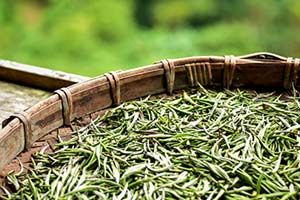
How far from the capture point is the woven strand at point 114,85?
1.43 metres

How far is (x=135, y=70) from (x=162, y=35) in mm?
3120

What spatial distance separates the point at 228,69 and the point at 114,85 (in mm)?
286

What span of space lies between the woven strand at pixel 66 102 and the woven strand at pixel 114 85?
11 cm

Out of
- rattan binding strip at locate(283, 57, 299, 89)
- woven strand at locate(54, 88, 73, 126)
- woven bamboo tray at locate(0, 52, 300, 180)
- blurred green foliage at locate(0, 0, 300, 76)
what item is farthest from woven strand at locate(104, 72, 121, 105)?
blurred green foliage at locate(0, 0, 300, 76)

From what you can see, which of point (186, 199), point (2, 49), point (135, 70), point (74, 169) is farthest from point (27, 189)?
point (2, 49)

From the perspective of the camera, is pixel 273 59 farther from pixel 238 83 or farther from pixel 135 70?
pixel 135 70

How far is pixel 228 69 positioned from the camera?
4.99 ft

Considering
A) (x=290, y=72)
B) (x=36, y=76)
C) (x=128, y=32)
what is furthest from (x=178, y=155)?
(x=128, y=32)

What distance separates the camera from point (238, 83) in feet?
5.08

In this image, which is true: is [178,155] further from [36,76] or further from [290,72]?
[36,76]

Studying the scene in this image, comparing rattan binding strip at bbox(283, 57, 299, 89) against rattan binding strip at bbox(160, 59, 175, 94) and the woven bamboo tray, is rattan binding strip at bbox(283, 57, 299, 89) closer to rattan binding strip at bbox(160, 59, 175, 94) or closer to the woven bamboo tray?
the woven bamboo tray

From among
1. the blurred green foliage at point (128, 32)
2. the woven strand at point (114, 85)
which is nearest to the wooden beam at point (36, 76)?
the woven strand at point (114, 85)

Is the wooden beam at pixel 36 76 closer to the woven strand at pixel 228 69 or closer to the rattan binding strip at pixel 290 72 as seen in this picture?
the woven strand at pixel 228 69

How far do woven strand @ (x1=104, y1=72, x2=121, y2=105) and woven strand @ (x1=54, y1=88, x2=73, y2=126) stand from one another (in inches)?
4.4
